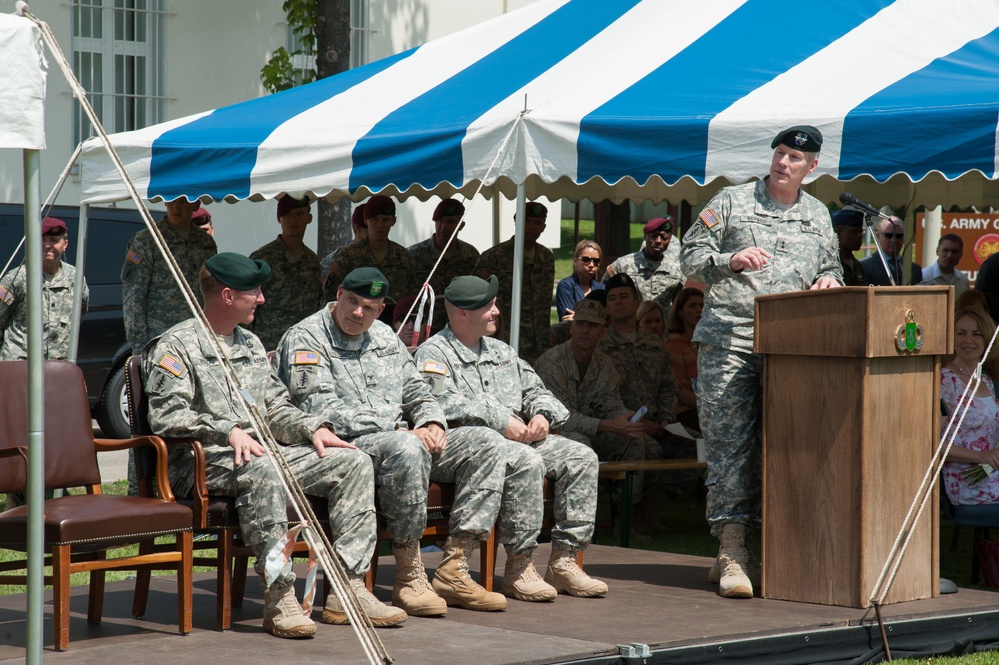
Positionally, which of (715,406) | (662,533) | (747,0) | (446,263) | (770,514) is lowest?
(662,533)

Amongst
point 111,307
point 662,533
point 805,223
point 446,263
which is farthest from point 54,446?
point 111,307

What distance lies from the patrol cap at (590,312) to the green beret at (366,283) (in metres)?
2.50

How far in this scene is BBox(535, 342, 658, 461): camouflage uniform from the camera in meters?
7.57

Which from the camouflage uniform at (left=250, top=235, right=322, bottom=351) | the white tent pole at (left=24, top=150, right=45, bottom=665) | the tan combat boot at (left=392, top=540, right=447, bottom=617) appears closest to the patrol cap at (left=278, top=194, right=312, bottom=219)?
the camouflage uniform at (left=250, top=235, right=322, bottom=351)

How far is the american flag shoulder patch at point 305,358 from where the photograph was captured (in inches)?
209

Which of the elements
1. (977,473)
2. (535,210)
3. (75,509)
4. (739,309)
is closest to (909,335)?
(739,309)

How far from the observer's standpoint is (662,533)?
7.88 meters

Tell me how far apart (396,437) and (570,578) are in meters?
0.95

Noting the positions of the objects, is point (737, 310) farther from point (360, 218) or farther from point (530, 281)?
point (360, 218)

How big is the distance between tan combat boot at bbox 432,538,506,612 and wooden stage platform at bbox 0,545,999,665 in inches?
1.9

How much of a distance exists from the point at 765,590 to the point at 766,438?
58 centimetres

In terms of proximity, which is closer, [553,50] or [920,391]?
[920,391]

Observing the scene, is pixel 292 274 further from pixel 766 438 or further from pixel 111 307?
pixel 766 438

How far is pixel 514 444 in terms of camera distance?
5.48 metres
